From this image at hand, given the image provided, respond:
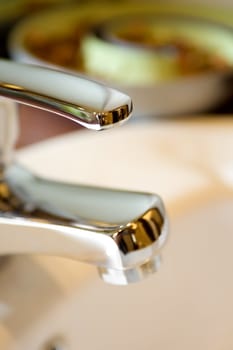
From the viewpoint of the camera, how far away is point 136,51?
1.69 ft

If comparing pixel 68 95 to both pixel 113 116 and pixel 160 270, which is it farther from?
pixel 160 270

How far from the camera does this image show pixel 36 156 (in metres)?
0.42

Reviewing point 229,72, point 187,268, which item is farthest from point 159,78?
point 187,268

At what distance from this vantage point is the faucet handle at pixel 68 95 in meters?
0.24

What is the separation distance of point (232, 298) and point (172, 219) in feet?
0.23

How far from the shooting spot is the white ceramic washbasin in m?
0.33

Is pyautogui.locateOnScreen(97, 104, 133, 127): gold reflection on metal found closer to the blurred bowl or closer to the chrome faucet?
the chrome faucet

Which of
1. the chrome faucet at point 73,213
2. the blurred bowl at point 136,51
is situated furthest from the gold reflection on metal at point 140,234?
the blurred bowl at point 136,51

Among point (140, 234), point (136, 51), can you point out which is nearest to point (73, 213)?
point (140, 234)

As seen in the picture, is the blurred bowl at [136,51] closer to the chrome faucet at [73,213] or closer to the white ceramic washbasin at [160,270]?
the white ceramic washbasin at [160,270]

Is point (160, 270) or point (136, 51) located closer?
point (160, 270)

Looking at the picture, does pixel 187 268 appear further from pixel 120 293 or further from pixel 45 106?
pixel 45 106

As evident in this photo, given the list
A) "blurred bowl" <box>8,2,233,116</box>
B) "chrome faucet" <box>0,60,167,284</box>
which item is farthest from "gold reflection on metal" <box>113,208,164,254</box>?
"blurred bowl" <box>8,2,233,116</box>

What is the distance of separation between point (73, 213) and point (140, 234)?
3cm
